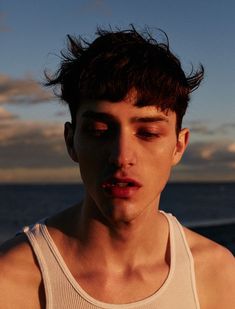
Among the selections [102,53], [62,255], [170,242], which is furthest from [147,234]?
[102,53]

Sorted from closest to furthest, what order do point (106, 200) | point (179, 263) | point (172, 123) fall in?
point (106, 200)
point (172, 123)
point (179, 263)

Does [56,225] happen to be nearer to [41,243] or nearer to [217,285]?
[41,243]

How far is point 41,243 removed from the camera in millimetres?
3691

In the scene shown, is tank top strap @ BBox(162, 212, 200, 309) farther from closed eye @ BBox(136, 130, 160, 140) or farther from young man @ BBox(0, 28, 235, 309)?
closed eye @ BBox(136, 130, 160, 140)

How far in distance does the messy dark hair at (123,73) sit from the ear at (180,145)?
91mm

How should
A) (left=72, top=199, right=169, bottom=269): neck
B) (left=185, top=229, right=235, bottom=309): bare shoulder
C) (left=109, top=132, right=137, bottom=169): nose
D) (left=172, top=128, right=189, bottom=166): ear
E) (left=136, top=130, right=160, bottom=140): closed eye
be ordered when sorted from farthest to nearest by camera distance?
(left=185, top=229, right=235, bottom=309): bare shoulder
(left=172, top=128, right=189, bottom=166): ear
(left=72, top=199, right=169, bottom=269): neck
(left=136, top=130, right=160, bottom=140): closed eye
(left=109, top=132, right=137, bottom=169): nose

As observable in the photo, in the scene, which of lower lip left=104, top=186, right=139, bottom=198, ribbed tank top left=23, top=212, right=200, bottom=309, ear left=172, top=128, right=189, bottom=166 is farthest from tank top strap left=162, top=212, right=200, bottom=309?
lower lip left=104, top=186, right=139, bottom=198

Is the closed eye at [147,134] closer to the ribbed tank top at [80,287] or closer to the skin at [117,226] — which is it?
the skin at [117,226]

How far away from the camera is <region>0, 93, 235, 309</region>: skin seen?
11.3 feet

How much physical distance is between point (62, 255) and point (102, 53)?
1.20m

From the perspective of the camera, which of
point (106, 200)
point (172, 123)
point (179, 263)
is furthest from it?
point (179, 263)

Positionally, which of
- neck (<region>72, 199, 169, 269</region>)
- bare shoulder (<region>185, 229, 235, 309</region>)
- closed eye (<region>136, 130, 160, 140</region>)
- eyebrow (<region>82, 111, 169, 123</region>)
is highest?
eyebrow (<region>82, 111, 169, 123</region>)

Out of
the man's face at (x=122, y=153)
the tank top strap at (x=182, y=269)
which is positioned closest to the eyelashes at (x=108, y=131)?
the man's face at (x=122, y=153)

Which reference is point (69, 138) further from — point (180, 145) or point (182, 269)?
point (182, 269)
